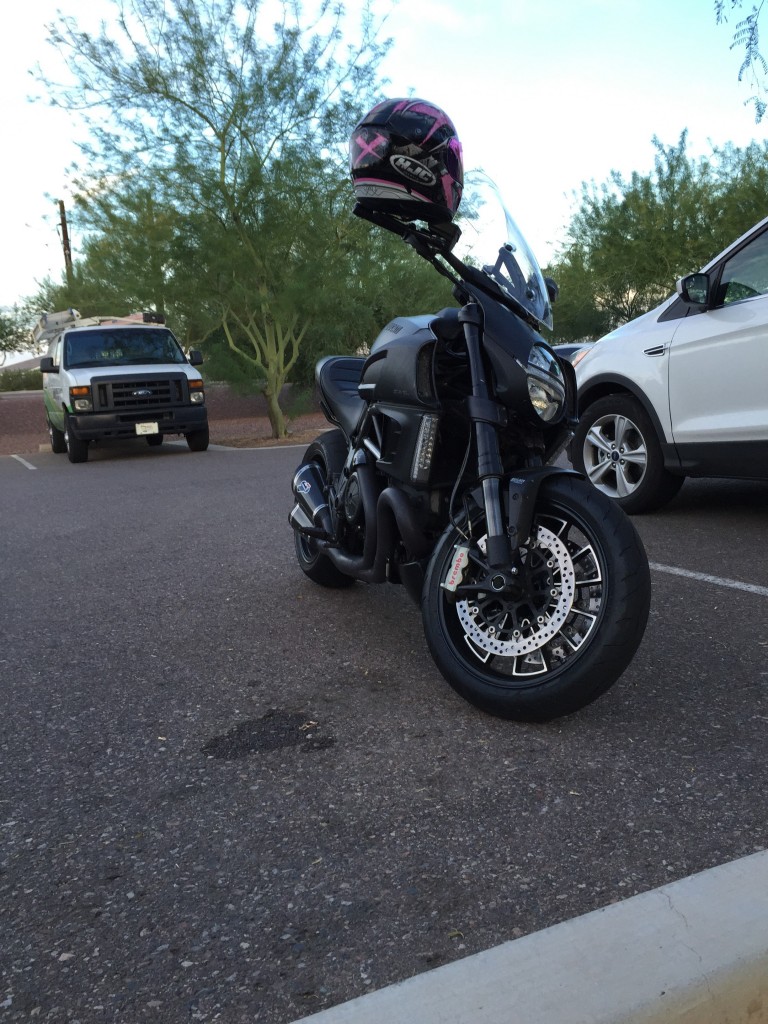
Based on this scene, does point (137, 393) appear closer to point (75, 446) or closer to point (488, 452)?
point (75, 446)

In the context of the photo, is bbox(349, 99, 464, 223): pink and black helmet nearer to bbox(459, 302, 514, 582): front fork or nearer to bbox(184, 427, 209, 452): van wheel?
bbox(459, 302, 514, 582): front fork

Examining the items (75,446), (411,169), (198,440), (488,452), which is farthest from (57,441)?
(488,452)

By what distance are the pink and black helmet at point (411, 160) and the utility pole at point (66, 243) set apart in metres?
18.8

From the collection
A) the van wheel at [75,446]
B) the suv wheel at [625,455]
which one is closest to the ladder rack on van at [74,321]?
the van wheel at [75,446]

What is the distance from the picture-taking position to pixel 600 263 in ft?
97.5

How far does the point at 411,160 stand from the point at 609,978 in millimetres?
2637

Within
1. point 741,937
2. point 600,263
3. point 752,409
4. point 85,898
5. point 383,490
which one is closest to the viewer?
point 741,937

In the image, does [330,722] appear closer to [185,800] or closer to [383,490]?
[185,800]

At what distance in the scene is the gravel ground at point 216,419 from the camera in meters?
22.1

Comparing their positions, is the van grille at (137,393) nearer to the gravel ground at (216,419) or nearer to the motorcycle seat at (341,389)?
the gravel ground at (216,419)

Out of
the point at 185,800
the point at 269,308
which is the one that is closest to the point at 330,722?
the point at 185,800

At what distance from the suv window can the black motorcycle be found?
2518mm

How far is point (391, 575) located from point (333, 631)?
0.65m

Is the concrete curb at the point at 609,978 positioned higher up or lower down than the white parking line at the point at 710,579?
higher up
